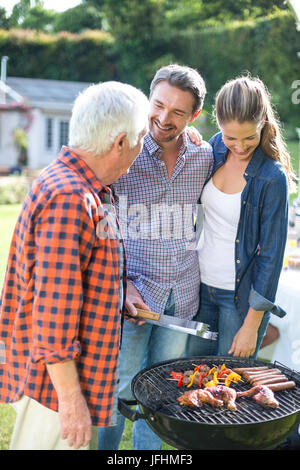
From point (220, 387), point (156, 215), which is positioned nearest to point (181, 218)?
point (156, 215)

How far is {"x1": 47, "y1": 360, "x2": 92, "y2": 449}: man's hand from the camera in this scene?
157 centimetres

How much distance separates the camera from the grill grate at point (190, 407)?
1.97m

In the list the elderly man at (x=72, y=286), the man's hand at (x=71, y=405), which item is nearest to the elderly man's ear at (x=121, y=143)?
the elderly man at (x=72, y=286)

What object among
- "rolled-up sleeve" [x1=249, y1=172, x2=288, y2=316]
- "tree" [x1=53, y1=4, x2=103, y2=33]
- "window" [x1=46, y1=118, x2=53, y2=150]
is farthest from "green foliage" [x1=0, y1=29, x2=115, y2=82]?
"rolled-up sleeve" [x1=249, y1=172, x2=288, y2=316]

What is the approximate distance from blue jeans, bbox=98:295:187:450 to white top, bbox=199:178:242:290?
0.27 metres

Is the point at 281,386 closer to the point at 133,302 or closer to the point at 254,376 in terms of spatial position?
the point at 254,376

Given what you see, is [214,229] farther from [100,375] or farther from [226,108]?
[100,375]

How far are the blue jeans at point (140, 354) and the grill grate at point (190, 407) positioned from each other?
195mm

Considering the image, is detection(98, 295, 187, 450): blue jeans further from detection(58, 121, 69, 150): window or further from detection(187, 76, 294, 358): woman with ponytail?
detection(58, 121, 69, 150): window

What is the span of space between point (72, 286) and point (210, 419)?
83 centimetres

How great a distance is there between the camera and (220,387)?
6.92ft

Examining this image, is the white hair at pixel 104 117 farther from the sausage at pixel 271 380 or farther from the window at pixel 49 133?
the window at pixel 49 133

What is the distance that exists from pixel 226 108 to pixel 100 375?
1.27 m

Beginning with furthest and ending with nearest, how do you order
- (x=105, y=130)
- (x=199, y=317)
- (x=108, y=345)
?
(x=199, y=317), (x=108, y=345), (x=105, y=130)
